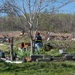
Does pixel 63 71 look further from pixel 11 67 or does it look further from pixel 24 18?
pixel 24 18

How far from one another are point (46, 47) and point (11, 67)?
12.8m

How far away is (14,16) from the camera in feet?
59.5

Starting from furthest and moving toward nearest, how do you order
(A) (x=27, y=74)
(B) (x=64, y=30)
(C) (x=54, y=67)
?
(B) (x=64, y=30), (C) (x=54, y=67), (A) (x=27, y=74)

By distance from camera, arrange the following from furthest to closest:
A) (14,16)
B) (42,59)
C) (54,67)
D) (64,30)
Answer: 1. (64,30)
2. (14,16)
3. (42,59)
4. (54,67)

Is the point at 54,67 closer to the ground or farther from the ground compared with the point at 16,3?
closer to the ground

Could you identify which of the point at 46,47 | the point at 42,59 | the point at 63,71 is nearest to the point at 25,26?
the point at 42,59

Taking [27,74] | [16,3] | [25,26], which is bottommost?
[27,74]

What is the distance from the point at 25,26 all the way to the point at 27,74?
28.0 ft

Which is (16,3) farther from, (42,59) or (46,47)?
(46,47)

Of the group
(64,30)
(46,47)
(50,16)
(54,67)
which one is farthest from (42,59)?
(64,30)

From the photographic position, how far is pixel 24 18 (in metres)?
18.8

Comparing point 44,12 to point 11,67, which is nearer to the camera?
point 11,67

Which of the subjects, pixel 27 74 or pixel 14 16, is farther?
pixel 14 16

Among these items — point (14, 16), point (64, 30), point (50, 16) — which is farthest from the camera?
point (64, 30)
